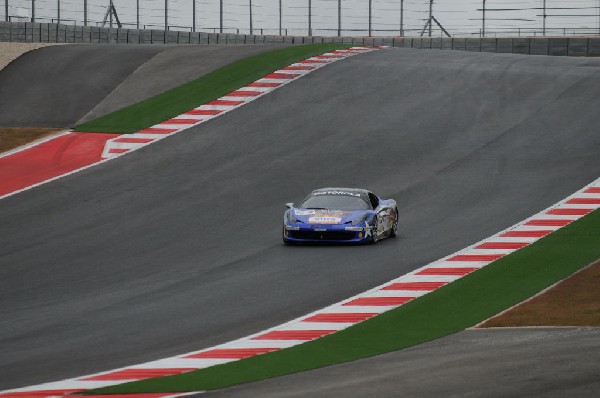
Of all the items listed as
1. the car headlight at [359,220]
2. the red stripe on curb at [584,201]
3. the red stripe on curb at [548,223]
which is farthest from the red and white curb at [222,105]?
the red stripe on curb at [548,223]

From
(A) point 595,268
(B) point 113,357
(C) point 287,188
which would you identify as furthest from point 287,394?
(C) point 287,188

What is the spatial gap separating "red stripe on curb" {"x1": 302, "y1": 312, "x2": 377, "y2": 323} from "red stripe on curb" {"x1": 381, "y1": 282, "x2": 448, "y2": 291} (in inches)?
79.7

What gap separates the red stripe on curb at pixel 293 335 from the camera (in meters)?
16.7

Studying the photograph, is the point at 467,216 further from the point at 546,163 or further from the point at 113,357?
the point at 113,357

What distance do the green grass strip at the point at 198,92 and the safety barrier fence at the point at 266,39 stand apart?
38.0 ft

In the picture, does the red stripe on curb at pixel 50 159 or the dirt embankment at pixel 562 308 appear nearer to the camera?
the dirt embankment at pixel 562 308

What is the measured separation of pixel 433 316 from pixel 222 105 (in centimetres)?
2267

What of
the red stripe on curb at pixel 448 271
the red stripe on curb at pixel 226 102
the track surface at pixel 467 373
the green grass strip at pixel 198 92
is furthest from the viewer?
the red stripe on curb at pixel 226 102

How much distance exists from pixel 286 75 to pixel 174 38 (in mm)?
20066

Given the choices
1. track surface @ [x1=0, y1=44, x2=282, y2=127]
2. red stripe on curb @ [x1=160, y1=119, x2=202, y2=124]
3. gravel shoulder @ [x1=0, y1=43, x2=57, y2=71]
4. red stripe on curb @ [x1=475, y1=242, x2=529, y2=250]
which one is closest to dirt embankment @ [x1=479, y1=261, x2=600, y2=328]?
red stripe on curb @ [x1=475, y1=242, x2=529, y2=250]

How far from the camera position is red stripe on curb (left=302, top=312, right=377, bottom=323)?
1786cm

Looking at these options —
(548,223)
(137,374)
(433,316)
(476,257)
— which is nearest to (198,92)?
(548,223)

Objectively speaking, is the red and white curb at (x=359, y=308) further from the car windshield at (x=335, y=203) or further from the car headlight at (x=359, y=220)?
the car windshield at (x=335, y=203)

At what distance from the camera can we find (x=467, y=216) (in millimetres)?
27344
